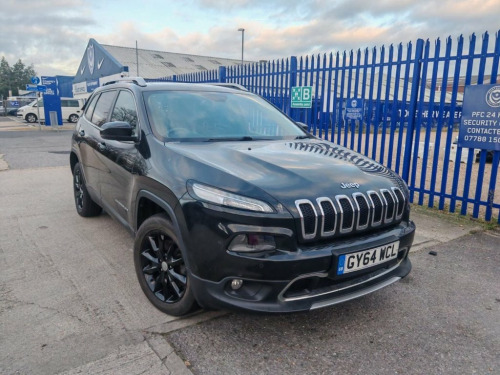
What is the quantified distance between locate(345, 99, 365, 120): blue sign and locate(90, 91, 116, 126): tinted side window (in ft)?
14.0

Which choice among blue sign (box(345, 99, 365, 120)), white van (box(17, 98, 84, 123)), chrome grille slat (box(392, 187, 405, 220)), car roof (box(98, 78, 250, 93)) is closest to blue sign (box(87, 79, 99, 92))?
white van (box(17, 98, 84, 123))

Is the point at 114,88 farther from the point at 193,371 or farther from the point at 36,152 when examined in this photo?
the point at 36,152

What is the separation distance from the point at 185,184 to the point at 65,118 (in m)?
29.6

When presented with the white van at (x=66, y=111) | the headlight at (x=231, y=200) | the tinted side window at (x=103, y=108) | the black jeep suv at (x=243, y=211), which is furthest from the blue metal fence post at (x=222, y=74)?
the white van at (x=66, y=111)

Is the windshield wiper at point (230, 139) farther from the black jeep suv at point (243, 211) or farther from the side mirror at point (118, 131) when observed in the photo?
the side mirror at point (118, 131)

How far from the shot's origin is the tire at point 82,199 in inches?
194

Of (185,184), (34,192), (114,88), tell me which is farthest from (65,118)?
(185,184)

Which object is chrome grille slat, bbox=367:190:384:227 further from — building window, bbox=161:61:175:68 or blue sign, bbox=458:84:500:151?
building window, bbox=161:61:175:68

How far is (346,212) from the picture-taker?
93.0 inches

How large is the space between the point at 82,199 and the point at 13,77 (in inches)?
3923

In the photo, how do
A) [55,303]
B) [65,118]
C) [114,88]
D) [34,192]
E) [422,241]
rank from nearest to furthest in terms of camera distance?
1. [55,303]
2. [114,88]
3. [422,241]
4. [34,192]
5. [65,118]

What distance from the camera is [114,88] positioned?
13.4 ft

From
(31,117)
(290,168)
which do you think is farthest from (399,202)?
(31,117)

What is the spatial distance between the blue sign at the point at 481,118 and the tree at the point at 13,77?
96745 mm
